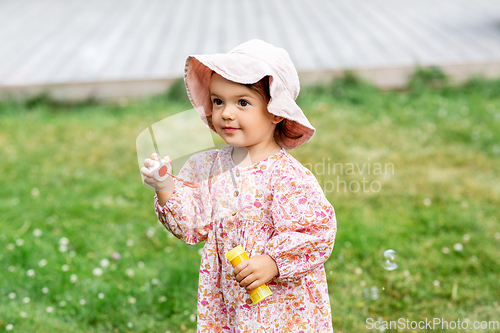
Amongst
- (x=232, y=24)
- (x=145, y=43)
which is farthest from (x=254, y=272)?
(x=232, y=24)

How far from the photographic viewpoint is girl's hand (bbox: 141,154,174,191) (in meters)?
1.65

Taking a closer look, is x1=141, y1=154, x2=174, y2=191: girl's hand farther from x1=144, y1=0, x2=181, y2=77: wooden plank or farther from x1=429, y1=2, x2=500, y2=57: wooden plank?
x1=429, y1=2, x2=500, y2=57: wooden plank

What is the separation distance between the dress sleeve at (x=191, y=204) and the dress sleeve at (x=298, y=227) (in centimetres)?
26

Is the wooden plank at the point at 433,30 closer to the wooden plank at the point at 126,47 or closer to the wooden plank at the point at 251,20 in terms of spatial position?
the wooden plank at the point at 251,20

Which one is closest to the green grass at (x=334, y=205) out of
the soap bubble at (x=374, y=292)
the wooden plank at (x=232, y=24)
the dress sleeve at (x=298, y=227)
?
the soap bubble at (x=374, y=292)

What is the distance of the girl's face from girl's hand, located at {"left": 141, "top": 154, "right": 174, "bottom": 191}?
0.22 m

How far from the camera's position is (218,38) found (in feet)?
23.4

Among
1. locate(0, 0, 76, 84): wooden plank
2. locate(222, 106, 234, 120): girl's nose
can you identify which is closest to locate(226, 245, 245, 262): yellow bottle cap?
locate(222, 106, 234, 120): girl's nose

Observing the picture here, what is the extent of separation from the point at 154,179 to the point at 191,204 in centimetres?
17

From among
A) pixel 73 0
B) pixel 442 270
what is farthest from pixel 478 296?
pixel 73 0

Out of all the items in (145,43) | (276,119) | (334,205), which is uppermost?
(276,119)

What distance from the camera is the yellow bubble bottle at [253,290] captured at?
1597 millimetres

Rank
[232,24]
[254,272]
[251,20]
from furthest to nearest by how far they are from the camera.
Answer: [251,20], [232,24], [254,272]

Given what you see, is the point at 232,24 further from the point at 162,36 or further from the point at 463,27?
the point at 463,27
